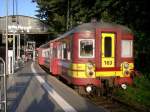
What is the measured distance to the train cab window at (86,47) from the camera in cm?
1991

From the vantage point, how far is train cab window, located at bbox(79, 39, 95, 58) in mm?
19906

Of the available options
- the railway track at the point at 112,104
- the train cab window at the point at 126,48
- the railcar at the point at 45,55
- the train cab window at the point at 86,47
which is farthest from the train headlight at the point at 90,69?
the railcar at the point at 45,55

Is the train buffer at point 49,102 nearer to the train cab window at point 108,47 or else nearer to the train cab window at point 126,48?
the train cab window at point 108,47

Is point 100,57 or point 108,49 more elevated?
point 108,49

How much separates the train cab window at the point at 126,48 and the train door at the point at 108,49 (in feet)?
Answer: 1.51

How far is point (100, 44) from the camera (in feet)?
65.0

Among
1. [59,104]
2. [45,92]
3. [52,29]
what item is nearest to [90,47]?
[45,92]

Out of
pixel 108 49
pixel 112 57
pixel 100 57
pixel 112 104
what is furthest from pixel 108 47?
pixel 112 104

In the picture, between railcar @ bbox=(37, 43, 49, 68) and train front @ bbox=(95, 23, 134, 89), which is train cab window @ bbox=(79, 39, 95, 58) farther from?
railcar @ bbox=(37, 43, 49, 68)

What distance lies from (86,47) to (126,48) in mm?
1643

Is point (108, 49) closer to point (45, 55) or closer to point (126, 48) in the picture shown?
point (126, 48)

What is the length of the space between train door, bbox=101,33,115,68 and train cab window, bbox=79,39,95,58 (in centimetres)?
45

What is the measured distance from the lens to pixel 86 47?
20.0 meters

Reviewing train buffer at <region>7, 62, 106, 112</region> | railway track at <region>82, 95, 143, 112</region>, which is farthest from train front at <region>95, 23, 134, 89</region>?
train buffer at <region>7, 62, 106, 112</region>
